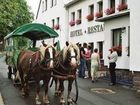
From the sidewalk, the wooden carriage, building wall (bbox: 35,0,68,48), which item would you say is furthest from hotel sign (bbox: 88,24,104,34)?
the wooden carriage

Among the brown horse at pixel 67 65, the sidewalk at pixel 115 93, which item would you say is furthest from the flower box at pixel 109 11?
the brown horse at pixel 67 65

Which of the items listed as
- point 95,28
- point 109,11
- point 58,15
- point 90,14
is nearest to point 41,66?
point 109,11

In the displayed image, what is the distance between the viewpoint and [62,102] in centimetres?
1234

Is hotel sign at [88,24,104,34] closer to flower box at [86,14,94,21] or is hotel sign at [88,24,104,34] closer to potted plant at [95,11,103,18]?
flower box at [86,14,94,21]

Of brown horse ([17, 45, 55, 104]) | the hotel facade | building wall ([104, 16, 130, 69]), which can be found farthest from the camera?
building wall ([104, 16, 130, 69])

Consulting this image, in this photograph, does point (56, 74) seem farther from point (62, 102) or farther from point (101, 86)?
point (101, 86)

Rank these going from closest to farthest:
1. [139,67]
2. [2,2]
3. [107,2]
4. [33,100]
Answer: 1. [33,100]
2. [139,67]
3. [107,2]
4. [2,2]

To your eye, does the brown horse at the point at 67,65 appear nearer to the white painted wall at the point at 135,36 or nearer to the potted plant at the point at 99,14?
the white painted wall at the point at 135,36

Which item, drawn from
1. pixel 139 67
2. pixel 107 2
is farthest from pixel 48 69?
pixel 107 2

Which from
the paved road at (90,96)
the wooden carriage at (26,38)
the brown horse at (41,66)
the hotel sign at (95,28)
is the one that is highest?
the hotel sign at (95,28)

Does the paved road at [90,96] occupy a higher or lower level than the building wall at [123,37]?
lower

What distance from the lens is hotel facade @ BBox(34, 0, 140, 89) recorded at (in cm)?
1802

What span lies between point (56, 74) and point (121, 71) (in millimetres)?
9246

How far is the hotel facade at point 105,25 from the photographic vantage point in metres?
18.0
